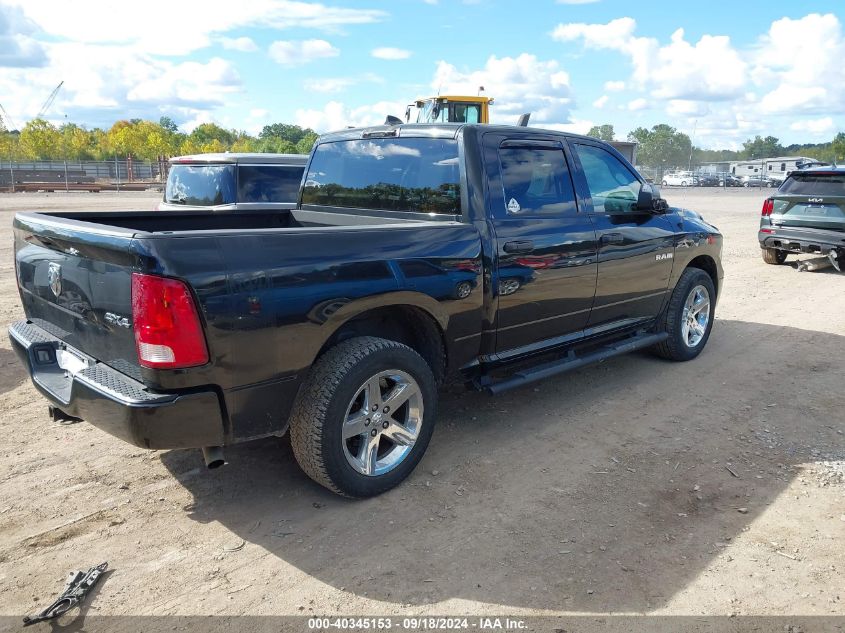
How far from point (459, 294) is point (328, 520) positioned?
1420 millimetres

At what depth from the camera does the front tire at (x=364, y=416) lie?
329 centimetres

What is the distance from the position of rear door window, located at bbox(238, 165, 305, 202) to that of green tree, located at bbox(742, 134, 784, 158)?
143m

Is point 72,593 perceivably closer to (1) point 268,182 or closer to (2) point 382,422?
(2) point 382,422

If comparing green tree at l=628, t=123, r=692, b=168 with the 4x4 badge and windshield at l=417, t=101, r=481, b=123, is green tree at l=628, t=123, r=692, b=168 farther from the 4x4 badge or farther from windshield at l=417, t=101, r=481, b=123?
the 4x4 badge

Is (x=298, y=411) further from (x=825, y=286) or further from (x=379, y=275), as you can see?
(x=825, y=286)

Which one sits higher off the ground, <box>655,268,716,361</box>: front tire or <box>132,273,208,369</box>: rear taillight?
<box>132,273,208,369</box>: rear taillight

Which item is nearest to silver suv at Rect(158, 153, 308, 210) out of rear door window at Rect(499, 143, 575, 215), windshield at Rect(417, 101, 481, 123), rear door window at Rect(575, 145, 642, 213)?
rear door window at Rect(575, 145, 642, 213)

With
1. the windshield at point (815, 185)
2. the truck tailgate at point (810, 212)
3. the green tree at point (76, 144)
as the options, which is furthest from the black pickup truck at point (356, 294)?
the green tree at point (76, 144)

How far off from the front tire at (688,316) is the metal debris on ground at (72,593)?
182 inches

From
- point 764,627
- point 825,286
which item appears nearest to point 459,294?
point 764,627

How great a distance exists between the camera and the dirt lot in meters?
2.83

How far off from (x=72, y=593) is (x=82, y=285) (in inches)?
53.4

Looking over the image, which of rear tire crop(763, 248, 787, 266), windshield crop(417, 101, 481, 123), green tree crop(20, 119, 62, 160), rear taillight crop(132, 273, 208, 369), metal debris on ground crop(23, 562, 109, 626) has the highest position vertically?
green tree crop(20, 119, 62, 160)

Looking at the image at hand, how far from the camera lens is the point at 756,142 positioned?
13962 cm
